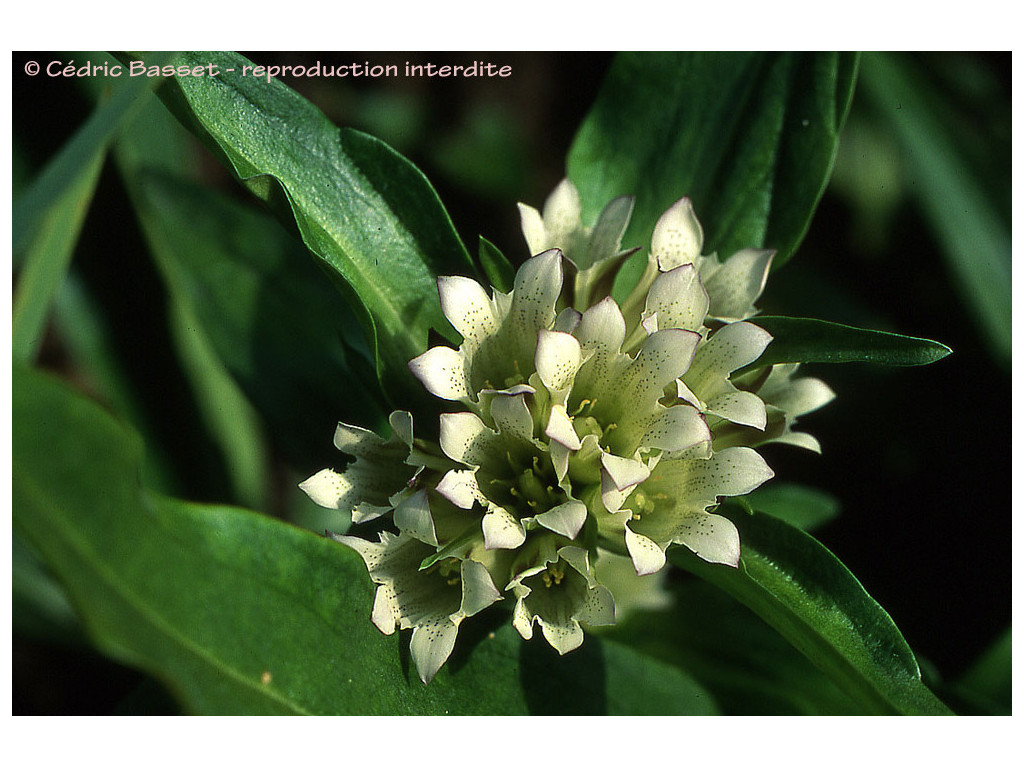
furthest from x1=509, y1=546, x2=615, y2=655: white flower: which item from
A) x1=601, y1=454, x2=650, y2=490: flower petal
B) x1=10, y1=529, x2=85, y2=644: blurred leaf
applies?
x1=10, y1=529, x2=85, y2=644: blurred leaf

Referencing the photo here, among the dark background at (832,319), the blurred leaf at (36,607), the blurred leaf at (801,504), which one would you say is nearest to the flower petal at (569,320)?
the blurred leaf at (801,504)

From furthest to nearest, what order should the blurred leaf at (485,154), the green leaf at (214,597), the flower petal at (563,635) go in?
the blurred leaf at (485,154) → the flower petal at (563,635) → the green leaf at (214,597)

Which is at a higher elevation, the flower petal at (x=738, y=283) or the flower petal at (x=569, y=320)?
the flower petal at (x=738, y=283)

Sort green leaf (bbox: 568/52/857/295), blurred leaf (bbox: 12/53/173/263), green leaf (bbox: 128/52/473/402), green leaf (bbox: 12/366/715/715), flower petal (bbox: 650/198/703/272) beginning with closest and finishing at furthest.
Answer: green leaf (bbox: 12/366/715/715), blurred leaf (bbox: 12/53/173/263), green leaf (bbox: 128/52/473/402), flower petal (bbox: 650/198/703/272), green leaf (bbox: 568/52/857/295)

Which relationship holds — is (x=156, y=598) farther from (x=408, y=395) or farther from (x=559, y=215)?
(x=559, y=215)

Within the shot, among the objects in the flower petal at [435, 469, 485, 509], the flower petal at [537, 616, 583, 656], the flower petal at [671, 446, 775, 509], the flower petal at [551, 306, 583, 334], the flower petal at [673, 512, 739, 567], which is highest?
the flower petal at [551, 306, 583, 334]

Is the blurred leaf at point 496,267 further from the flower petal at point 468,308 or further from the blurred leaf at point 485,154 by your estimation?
the blurred leaf at point 485,154

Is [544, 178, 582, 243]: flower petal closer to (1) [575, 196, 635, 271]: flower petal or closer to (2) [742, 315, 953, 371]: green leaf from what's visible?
(1) [575, 196, 635, 271]: flower petal
